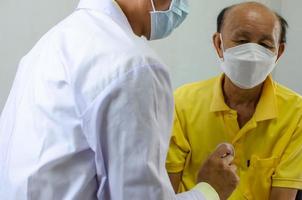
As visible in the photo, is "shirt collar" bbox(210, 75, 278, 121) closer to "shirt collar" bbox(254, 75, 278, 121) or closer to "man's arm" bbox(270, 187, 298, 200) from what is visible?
"shirt collar" bbox(254, 75, 278, 121)

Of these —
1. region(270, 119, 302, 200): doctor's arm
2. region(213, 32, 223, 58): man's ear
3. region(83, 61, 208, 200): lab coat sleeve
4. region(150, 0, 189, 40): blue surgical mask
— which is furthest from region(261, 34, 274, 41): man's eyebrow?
region(83, 61, 208, 200): lab coat sleeve

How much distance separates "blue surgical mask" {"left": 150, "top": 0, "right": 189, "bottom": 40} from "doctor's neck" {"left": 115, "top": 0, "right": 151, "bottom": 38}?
0.5 inches

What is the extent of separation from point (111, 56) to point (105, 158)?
0.16 m

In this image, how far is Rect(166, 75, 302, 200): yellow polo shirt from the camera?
4.10 feet

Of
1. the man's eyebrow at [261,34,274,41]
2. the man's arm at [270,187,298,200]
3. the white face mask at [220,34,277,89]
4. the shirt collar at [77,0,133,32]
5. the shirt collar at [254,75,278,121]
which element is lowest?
the man's arm at [270,187,298,200]

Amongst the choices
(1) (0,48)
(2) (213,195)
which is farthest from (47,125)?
(1) (0,48)

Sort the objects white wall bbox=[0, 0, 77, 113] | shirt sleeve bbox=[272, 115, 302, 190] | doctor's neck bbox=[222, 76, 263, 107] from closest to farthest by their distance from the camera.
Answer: shirt sleeve bbox=[272, 115, 302, 190] < doctor's neck bbox=[222, 76, 263, 107] < white wall bbox=[0, 0, 77, 113]

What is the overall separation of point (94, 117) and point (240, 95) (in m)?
0.80

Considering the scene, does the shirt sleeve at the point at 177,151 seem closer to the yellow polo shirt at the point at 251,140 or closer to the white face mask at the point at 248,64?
the yellow polo shirt at the point at 251,140

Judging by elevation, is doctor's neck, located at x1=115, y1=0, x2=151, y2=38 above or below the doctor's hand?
above

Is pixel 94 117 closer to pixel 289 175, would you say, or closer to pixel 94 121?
pixel 94 121

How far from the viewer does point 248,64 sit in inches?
51.2

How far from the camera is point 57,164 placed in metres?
0.67

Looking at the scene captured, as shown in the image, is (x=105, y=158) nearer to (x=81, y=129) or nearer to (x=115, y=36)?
(x=81, y=129)
